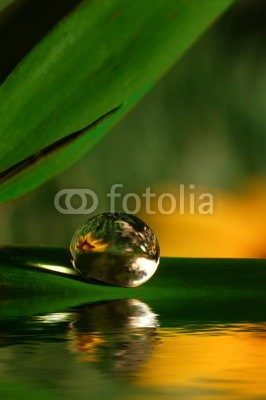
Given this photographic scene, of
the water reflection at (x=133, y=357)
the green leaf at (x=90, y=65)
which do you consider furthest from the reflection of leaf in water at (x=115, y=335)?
the green leaf at (x=90, y=65)

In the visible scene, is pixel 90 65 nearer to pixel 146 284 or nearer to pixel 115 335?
pixel 146 284

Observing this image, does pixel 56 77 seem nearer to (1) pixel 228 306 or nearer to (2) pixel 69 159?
(2) pixel 69 159

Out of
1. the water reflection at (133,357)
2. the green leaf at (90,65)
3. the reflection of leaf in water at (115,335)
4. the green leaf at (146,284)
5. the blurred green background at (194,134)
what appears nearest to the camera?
the water reflection at (133,357)

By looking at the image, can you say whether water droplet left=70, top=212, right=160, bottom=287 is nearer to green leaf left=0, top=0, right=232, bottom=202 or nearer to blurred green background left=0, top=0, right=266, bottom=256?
green leaf left=0, top=0, right=232, bottom=202

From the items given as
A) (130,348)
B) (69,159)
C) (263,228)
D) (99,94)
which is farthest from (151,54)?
(263,228)

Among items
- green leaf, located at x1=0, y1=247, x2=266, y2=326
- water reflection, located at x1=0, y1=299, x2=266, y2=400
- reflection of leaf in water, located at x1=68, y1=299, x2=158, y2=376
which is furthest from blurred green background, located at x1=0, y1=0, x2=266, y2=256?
water reflection, located at x1=0, y1=299, x2=266, y2=400

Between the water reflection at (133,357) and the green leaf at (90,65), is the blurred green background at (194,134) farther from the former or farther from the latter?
the water reflection at (133,357)

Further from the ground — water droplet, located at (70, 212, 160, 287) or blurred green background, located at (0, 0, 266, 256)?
blurred green background, located at (0, 0, 266, 256)
